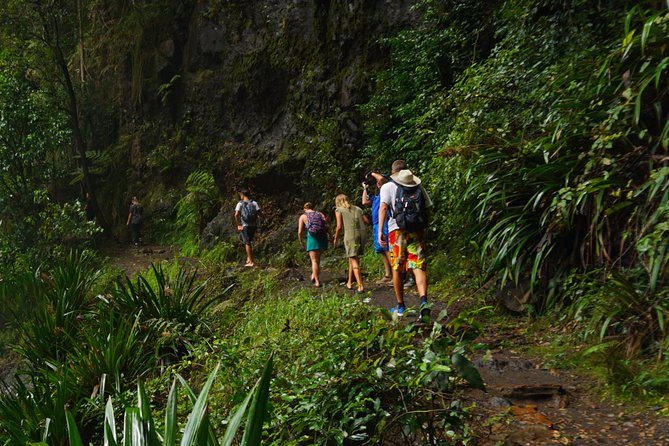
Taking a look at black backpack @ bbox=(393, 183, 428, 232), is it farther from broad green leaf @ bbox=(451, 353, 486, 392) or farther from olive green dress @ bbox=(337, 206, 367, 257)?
olive green dress @ bbox=(337, 206, 367, 257)

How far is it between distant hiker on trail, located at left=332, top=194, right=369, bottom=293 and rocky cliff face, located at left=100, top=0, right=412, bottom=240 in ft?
→ 16.0

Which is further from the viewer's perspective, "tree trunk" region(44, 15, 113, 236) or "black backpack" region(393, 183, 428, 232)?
"tree trunk" region(44, 15, 113, 236)

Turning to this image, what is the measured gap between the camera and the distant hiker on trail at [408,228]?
21.6 feet

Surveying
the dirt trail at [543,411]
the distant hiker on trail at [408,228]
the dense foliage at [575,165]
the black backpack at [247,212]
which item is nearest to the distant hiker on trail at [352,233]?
the dense foliage at [575,165]

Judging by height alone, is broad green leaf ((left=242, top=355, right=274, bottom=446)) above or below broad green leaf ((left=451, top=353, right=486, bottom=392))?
above

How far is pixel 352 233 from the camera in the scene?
10.1 meters

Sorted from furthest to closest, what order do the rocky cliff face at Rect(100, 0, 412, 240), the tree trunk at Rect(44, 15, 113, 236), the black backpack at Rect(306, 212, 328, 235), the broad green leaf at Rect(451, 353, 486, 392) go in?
the tree trunk at Rect(44, 15, 113, 236)
the rocky cliff face at Rect(100, 0, 412, 240)
the black backpack at Rect(306, 212, 328, 235)
the broad green leaf at Rect(451, 353, 486, 392)

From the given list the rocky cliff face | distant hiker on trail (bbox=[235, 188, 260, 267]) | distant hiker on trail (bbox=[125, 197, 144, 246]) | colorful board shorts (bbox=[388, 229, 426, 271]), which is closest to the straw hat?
colorful board shorts (bbox=[388, 229, 426, 271])

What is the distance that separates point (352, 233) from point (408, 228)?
11.8 feet

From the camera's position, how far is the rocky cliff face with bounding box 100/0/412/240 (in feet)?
50.7

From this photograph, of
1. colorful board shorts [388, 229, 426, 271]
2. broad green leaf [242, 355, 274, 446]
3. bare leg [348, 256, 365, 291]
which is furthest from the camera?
bare leg [348, 256, 365, 291]

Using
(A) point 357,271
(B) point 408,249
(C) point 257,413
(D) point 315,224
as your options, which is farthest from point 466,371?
(D) point 315,224

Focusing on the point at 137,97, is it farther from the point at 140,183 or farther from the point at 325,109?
the point at 325,109

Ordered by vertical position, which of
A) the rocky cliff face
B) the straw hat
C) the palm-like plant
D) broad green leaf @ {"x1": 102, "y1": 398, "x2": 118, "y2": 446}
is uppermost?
the rocky cliff face
